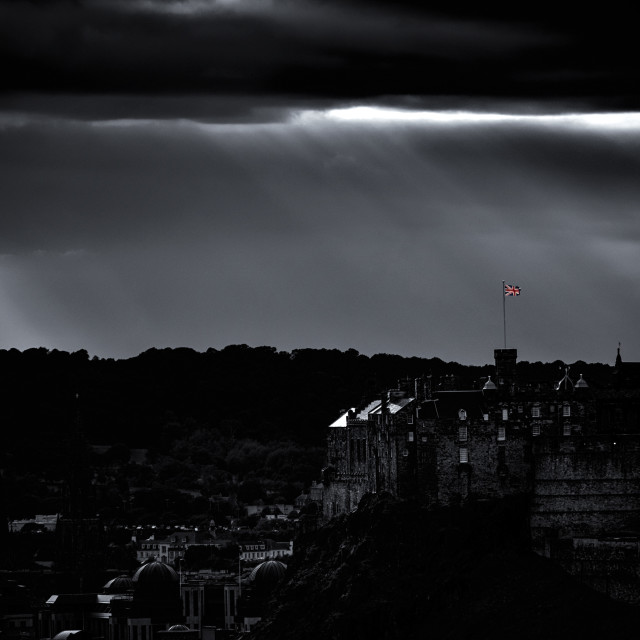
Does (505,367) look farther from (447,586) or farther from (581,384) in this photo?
(447,586)

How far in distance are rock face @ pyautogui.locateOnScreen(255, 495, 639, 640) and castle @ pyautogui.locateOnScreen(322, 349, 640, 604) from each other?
1.10 metres

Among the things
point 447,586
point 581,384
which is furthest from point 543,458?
point 447,586

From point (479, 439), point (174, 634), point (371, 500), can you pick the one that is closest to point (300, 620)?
point (371, 500)

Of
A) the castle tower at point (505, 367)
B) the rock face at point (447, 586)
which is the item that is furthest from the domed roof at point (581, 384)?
the rock face at point (447, 586)

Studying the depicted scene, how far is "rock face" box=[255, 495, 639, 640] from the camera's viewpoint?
139 metres

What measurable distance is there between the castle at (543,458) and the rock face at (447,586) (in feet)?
3.62

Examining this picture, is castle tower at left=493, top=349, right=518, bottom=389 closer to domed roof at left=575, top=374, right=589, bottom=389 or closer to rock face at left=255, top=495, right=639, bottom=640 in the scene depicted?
domed roof at left=575, top=374, right=589, bottom=389

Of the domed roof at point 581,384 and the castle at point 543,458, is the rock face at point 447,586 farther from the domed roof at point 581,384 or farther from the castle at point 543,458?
the domed roof at point 581,384

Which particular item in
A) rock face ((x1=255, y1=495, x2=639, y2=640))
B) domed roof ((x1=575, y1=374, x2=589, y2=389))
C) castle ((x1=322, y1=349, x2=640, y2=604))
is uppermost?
domed roof ((x1=575, y1=374, x2=589, y2=389))

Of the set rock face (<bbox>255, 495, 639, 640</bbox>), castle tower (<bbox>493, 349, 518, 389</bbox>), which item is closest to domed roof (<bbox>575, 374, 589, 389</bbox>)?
castle tower (<bbox>493, 349, 518, 389</bbox>)

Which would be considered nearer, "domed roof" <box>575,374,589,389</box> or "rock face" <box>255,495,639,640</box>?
"rock face" <box>255,495,639,640</box>

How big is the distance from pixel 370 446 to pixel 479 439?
1231cm

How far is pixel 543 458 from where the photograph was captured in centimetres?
14612

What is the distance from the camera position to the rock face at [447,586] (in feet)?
456
